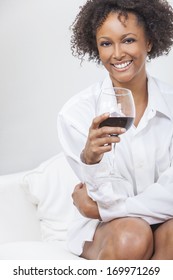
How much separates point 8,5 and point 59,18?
261mm

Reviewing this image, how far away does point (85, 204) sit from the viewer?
160 centimetres

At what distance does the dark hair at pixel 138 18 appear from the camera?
169 cm

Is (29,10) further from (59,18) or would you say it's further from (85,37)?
(85,37)

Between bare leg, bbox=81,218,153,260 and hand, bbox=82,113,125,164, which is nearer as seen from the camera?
hand, bbox=82,113,125,164

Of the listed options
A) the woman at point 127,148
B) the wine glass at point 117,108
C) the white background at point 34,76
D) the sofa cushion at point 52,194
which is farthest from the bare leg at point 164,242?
the white background at point 34,76

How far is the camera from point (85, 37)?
5.97 feet

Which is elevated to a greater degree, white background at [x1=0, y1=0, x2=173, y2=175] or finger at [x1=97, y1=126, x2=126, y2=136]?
white background at [x1=0, y1=0, x2=173, y2=175]

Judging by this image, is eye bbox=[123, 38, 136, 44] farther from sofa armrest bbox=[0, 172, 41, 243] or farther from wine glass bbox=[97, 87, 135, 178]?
sofa armrest bbox=[0, 172, 41, 243]

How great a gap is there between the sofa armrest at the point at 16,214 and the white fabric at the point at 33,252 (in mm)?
502

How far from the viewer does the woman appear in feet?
4.95

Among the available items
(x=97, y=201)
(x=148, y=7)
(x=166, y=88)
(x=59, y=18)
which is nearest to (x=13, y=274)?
(x=97, y=201)

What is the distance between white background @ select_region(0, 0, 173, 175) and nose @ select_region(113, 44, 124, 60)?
81 cm

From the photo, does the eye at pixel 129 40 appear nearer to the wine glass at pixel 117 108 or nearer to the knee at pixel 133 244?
the wine glass at pixel 117 108

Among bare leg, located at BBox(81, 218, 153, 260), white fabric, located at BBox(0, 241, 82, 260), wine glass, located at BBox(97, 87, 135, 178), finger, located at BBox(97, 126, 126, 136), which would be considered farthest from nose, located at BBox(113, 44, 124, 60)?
white fabric, located at BBox(0, 241, 82, 260)
